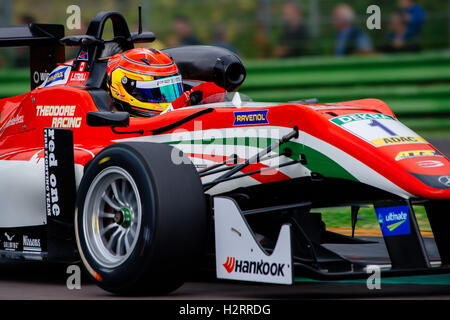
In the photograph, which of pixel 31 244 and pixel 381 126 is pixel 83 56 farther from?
pixel 381 126

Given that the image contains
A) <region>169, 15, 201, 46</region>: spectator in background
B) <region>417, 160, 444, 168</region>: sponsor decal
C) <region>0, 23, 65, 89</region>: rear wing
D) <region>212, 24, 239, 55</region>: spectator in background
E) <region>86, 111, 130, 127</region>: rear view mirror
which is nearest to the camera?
<region>417, 160, 444, 168</region>: sponsor decal

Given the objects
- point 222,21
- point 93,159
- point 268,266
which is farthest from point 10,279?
point 222,21

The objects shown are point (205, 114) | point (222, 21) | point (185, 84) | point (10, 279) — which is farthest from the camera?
point (222, 21)

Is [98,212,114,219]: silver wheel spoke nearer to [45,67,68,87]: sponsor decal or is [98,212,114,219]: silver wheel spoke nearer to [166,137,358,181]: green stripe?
[166,137,358,181]: green stripe

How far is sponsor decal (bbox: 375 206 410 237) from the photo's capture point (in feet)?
17.7

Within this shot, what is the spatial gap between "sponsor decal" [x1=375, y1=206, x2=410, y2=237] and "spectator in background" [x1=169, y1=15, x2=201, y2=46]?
29.4 ft

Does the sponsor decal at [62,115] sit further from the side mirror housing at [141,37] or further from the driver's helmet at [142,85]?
the side mirror housing at [141,37]

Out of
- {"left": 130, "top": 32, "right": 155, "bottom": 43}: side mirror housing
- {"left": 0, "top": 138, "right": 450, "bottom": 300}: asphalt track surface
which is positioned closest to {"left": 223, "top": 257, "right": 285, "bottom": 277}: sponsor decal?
{"left": 0, "top": 138, "right": 450, "bottom": 300}: asphalt track surface

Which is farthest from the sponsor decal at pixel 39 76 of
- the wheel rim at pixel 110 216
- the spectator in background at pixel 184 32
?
the spectator in background at pixel 184 32

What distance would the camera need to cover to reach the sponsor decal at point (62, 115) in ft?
22.8

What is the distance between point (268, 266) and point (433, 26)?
9.52 m

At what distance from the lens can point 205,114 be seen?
6.21 metres

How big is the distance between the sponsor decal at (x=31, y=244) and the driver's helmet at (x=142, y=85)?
1221mm
